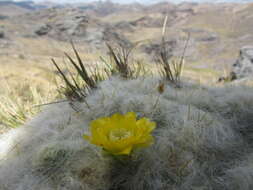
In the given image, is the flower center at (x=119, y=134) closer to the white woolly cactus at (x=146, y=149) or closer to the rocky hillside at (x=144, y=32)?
the white woolly cactus at (x=146, y=149)

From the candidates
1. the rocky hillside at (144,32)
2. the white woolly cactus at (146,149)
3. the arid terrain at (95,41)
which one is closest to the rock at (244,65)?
the arid terrain at (95,41)

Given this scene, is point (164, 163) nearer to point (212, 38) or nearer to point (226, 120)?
point (226, 120)

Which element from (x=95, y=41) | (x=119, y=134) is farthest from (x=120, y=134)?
(x=95, y=41)

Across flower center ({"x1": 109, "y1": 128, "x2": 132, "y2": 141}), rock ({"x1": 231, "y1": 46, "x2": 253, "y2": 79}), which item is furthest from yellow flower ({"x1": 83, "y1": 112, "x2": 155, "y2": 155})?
rock ({"x1": 231, "y1": 46, "x2": 253, "y2": 79})

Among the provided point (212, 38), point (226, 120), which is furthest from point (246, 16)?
point (226, 120)

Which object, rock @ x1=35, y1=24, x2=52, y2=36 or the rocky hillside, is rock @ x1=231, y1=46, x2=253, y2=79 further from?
rock @ x1=35, y1=24, x2=52, y2=36

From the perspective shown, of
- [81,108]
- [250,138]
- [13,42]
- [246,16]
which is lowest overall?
[246,16]
